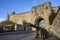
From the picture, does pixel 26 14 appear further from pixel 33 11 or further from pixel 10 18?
pixel 10 18

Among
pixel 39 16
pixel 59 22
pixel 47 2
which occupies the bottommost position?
pixel 59 22

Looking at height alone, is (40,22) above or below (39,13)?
below

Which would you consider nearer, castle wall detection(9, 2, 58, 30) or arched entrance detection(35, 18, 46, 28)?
castle wall detection(9, 2, 58, 30)

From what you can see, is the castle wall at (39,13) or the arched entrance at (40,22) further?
the arched entrance at (40,22)

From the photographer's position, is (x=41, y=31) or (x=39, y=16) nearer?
(x=41, y=31)

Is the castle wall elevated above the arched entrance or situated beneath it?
elevated above

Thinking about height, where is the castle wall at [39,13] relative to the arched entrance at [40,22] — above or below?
above

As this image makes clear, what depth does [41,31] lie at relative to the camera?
499 inches

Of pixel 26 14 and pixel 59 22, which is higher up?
pixel 26 14

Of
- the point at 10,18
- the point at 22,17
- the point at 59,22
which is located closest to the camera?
the point at 59,22

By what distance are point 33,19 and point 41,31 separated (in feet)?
105

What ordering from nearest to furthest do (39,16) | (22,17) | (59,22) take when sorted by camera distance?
(59,22), (39,16), (22,17)

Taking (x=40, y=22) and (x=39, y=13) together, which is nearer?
(x=39, y=13)

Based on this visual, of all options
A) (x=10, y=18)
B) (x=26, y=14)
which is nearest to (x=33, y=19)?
(x=26, y=14)
